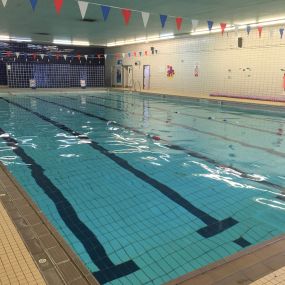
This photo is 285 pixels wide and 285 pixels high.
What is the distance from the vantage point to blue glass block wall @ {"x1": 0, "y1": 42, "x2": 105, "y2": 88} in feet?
62.1

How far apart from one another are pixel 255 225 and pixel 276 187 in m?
1.13

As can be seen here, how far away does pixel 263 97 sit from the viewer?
39.2 feet

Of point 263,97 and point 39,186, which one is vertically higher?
point 263,97

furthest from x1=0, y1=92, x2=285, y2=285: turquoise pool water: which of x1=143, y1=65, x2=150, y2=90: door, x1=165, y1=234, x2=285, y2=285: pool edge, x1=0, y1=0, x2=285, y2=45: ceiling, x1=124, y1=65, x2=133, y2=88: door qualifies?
x1=124, y1=65, x2=133, y2=88: door

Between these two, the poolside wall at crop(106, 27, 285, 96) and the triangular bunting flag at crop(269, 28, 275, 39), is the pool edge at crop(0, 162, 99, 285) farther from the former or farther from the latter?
the triangular bunting flag at crop(269, 28, 275, 39)

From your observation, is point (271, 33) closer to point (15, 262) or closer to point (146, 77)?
point (146, 77)

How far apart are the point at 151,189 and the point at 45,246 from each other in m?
1.81

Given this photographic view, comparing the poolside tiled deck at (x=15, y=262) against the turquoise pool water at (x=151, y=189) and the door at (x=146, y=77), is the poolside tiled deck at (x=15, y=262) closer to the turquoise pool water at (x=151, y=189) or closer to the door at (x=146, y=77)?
the turquoise pool water at (x=151, y=189)

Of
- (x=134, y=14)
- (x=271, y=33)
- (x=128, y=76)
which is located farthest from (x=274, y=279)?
(x=128, y=76)

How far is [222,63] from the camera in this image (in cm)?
1370

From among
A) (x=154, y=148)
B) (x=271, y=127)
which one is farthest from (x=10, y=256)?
(x=271, y=127)

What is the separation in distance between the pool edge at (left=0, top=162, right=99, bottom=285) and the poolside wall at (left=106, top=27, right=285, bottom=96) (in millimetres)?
11040

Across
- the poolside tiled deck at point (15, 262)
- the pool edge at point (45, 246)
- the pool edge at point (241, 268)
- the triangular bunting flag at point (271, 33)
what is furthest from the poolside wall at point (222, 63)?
the poolside tiled deck at point (15, 262)

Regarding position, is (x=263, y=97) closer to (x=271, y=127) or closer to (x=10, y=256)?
(x=271, y=127)
